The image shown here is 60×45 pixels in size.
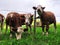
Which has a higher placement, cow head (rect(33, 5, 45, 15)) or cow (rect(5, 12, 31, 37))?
cow head (rect(33, 5, 45, 15))

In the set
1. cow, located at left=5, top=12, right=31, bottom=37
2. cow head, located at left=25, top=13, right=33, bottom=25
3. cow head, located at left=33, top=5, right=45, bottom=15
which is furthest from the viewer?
cow head, located at left=33, top=5, right=45, bottom=15

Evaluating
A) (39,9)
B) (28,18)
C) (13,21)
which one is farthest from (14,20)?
(39,9)

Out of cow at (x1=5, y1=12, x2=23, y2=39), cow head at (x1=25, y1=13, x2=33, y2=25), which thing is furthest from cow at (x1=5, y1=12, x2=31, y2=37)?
cow head at (x1=25, y1=13, x2=33, y2=25)

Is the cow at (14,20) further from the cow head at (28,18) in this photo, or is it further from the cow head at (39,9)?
the cow head at (39,9)

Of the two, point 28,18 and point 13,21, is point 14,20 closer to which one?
point 13,21

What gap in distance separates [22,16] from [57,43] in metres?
5.15

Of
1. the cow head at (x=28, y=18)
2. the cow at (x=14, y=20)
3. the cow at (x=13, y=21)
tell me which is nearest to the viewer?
the cow at (x=13, y=21)

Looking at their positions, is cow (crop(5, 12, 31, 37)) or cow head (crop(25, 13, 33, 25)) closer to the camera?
cow (crop(5, 12, 31, 37))

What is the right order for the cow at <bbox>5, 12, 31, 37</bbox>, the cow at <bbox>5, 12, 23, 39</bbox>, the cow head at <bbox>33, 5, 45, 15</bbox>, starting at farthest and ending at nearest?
1. the cow head at <bbox>33, 5, 45, 15</bbox>
2. the cow at <bbox>5, 12, 31, 37</bbox>
3. the cow at <bbox>5, 12, 23, 39</bbox>

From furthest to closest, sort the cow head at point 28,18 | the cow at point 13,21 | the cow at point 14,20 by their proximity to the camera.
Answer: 1. the cow head at point 28,18
2. the cow at point 14,20
3. the cow at point 13,21

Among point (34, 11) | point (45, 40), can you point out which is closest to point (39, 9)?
point (34, 11)

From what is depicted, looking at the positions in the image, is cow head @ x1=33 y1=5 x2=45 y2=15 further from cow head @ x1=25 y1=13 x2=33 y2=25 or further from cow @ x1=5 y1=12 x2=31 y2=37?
cow @ x1=5 y1=12 x2=31 y2=37

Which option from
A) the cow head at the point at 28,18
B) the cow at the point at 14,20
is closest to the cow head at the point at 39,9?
the cow head at the point at 28,18

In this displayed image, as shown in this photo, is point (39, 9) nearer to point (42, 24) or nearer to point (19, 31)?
point (42, 24)
